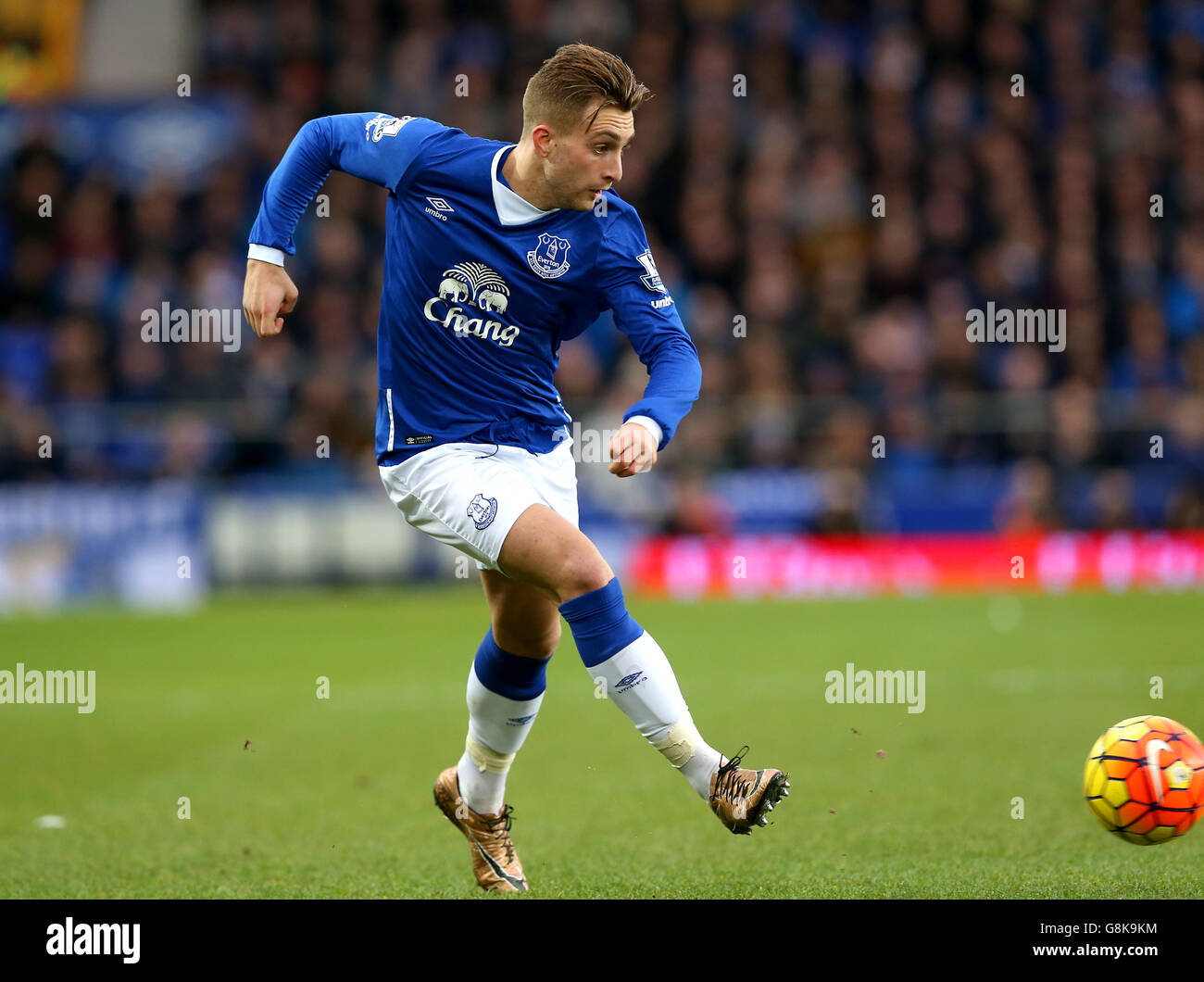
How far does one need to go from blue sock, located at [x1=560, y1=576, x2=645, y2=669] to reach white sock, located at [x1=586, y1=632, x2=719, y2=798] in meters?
0.02

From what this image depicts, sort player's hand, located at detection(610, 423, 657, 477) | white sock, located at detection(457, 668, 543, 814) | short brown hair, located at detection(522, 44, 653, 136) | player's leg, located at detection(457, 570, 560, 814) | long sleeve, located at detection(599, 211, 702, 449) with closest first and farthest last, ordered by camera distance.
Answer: player's hand, located at detection(610, 423, 657, 477)
short brown hair, located at detection(522, 44, 653, 136)
long sleeve, located at detection(599, 211, 702, 449)
player's leg, located at detection(457, 570, 560, 814)
white sock, located at detection(457, 668, 543, 814)

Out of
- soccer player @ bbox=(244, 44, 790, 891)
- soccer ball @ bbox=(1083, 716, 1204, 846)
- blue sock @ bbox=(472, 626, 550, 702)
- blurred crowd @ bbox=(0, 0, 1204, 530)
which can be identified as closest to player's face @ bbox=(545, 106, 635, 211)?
soccer player @ bbox=(244, 44, 790, 891)

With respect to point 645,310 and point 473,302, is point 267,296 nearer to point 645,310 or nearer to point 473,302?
point 473,302

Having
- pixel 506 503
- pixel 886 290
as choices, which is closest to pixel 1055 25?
pixel 886 290

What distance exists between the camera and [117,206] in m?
17.6

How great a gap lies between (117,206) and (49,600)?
5592mm

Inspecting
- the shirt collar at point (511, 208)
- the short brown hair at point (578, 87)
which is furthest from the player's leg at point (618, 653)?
the short brown hair at point (578, 87)

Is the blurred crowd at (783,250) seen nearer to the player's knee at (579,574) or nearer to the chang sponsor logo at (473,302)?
the chang sponsor logo at (473,302)

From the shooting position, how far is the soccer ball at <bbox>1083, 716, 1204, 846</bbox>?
476 cm

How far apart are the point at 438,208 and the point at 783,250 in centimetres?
1291

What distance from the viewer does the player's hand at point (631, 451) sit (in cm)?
413

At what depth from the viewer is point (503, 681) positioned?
16.6ft

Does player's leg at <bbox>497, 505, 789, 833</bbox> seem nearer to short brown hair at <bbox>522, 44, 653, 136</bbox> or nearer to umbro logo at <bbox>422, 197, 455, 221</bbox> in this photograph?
umbro logo at <bbox>422, 197, 455, 221</bbox>
